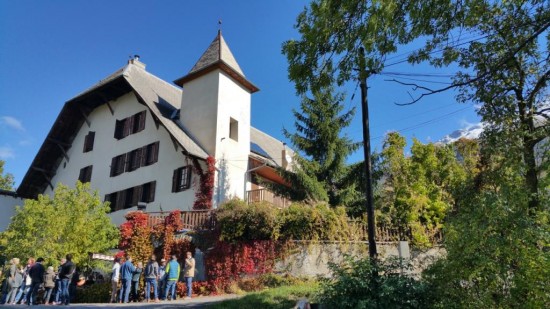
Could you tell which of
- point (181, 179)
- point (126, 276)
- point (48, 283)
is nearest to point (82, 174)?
point (181, 179)

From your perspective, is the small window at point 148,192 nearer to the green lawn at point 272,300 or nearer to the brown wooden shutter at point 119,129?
the brown wooden shutter at point 119,129

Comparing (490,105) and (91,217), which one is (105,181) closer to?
(91,217)

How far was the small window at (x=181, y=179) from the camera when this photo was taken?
902 inches

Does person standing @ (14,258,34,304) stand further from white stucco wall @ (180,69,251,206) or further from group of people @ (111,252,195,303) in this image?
white stucco wall @ (180,69,251,206)

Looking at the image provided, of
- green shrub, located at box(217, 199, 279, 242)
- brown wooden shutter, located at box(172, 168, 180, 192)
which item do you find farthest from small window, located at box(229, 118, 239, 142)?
green shrub, located at box(217, 199, 279, 242)

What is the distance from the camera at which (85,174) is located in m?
28.2

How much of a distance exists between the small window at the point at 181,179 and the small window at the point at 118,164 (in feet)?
15.3

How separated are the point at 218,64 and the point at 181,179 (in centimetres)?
686

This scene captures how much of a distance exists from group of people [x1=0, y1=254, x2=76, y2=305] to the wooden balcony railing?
467 cm

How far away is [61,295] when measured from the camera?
14.6 m

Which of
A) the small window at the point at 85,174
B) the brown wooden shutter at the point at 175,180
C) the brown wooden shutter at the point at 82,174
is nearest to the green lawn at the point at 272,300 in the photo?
the brown wooden shutter at the point at 175,180

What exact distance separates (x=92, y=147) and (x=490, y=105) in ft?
82.2

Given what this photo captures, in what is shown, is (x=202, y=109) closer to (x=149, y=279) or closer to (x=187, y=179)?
(x=187, y=179)

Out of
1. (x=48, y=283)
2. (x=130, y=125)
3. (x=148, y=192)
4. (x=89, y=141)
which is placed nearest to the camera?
(x=48, y=283)
